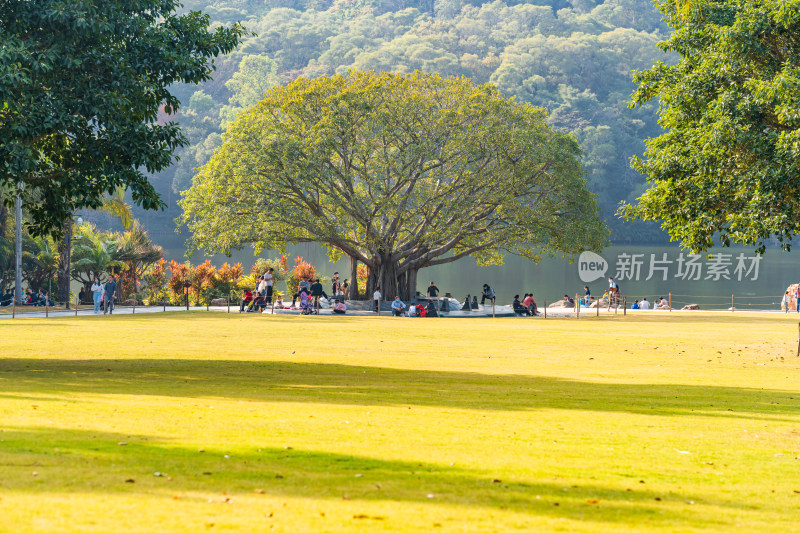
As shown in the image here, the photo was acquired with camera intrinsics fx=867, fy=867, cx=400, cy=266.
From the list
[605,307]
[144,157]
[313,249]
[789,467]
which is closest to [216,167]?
[605,307]

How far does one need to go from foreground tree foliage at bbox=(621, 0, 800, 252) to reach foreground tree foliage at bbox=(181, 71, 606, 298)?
69.3 ft

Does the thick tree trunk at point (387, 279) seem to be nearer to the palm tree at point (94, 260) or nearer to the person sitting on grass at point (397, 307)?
the person sitting on grass at point (397, 307)

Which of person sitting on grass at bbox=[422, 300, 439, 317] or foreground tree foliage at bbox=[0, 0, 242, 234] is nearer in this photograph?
foreground tree foliage at bbox=[0, 0, 242, 234]

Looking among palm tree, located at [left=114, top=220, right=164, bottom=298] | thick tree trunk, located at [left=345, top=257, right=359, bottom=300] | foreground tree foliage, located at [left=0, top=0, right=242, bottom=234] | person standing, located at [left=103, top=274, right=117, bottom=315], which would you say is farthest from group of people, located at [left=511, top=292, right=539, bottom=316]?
foreground tree foliage, located at [left=0, top=0, right=242, bottom=234]

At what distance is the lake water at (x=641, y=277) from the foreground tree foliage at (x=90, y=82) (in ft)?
142

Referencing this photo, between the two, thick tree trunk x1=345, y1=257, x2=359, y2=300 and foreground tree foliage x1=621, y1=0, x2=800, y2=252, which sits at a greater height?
foreground tree foliage x1=621, y1=0, x2=800, y2=252

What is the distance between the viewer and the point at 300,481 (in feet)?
21.8

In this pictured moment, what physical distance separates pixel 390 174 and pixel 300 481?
37581 millimetres

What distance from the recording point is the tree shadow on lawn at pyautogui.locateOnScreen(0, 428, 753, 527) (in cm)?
617

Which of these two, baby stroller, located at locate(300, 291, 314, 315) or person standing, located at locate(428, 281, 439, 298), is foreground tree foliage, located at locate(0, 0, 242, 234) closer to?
baby stroller, located at locate(300, 291, 314, 315)

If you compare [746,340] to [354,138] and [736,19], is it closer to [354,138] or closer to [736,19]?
[736,19]

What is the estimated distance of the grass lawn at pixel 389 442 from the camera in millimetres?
5863

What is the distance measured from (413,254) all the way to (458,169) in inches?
206

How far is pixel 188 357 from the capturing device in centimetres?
1830
